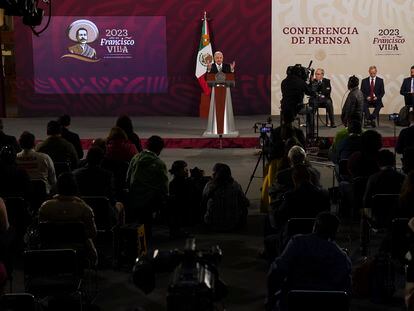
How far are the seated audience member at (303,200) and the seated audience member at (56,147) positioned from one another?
129 inches

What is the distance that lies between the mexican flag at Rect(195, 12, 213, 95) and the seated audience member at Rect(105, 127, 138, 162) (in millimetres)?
9425

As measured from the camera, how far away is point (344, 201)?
9023 mm

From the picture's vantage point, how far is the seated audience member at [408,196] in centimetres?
651

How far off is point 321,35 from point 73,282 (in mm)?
13028

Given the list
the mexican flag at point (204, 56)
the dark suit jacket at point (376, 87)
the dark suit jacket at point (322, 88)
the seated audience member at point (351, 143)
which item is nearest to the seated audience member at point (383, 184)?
the seated audience member at point (351, 143)

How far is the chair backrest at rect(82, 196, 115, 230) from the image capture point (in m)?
7.23

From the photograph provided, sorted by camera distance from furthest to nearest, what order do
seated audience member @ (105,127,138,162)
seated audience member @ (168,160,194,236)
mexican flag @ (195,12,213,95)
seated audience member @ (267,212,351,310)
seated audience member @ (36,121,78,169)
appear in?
mexican flag @ (195,12,213,95), seated audience member @ (36,121,78,169), seated audience member @ (105,127,138,162), seated audience member @ (168,160,194,236), seated audience member @ (267,212,351,310)

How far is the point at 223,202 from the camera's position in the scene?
28.0 feet

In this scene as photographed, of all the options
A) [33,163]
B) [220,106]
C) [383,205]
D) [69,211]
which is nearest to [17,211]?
[69,211]

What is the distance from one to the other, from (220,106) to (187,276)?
1153cm

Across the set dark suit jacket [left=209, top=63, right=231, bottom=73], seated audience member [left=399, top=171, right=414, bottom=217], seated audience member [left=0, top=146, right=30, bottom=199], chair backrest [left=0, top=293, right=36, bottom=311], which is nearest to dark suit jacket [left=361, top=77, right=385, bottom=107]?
dark suit jacket [left=209, top=63, right=231, bottom=73]

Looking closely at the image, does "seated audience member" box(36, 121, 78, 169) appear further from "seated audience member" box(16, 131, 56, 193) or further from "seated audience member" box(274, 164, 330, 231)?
"seated audience member" box(274, 164, 330, 231)

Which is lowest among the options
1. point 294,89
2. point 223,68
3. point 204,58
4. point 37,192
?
point 37,192

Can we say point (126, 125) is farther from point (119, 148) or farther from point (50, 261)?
point (50, 261)
